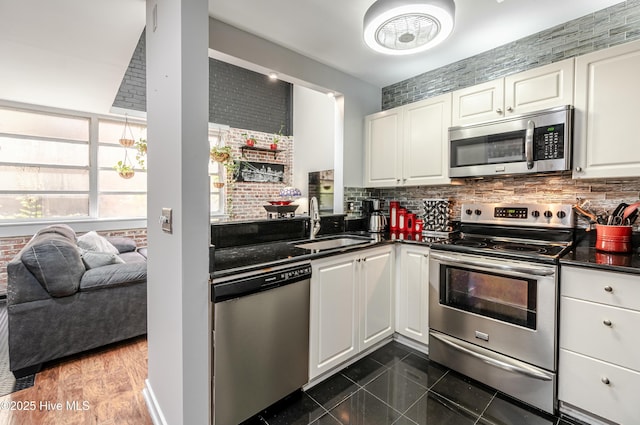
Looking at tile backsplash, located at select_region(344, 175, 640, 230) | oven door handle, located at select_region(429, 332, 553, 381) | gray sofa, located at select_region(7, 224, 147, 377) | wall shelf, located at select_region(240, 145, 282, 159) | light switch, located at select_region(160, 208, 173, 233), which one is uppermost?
wall shelf, located at select_region(240, 145, 282, 159)

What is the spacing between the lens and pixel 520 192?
242 centimetres

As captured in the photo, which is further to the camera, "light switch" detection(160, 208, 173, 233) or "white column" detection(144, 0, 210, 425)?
"light switch" detection(160, 208, 173, 233)

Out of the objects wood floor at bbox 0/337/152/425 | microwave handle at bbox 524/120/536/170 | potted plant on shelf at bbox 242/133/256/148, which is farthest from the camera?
potted plant on shelf at bbox 242/133/256/148

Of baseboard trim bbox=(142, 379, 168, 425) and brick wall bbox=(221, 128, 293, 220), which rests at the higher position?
brick wall bbox=(221, 128, 293, 220)

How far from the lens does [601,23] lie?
2.03 meters

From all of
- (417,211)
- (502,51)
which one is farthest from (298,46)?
(417,211)

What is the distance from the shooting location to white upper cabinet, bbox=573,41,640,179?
69.2 inches

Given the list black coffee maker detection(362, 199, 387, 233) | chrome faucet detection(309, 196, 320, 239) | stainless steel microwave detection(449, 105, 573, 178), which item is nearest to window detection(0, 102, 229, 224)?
chrome faucet detection(309, 196, 320, 239)

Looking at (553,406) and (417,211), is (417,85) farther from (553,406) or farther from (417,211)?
(553,406)

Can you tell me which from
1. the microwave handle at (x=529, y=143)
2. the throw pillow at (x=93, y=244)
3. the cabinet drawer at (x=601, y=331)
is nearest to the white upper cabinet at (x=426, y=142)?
the microwave handle at (x=529, y=143)

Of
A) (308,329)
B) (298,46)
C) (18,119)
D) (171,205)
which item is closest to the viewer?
(171,205)

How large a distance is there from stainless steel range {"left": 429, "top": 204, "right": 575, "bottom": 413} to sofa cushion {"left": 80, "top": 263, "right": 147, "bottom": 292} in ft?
8.26

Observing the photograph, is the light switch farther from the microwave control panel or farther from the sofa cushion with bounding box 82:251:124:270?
the microwave control panel

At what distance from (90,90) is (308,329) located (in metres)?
3.64
